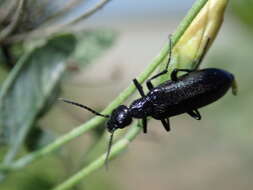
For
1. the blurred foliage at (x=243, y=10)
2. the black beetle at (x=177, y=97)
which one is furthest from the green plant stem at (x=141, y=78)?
the blurred foliage at (x=243, y=10)

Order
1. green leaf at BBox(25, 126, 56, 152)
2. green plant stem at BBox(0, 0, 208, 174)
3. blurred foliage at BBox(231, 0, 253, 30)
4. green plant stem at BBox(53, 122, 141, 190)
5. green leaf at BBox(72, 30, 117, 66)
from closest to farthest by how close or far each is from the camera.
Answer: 1. green plant stem at BBox(0, 0, 208, 174)
2. green plant stem at BBox(53, 122, 141, 190)
3. green leaf at BBox(25, 126, 56, 152)
4. green leaf at BBox(72, 30, 117, 66)
5. blurred foliage at BBox(231, 0, 253, 30)

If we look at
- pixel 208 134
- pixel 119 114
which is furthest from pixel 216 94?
pixel 208 134

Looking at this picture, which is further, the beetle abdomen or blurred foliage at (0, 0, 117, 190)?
the beetle abdomen

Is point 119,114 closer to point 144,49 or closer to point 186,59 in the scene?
A: point 186,59

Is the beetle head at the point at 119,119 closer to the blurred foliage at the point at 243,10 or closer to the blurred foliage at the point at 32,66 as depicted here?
the blurred foliage at the point at 32,66

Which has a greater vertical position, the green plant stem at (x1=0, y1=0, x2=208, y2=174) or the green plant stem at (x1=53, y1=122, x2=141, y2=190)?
the green plant stem at (x1=0, y1=0, x2=208, y2=174)

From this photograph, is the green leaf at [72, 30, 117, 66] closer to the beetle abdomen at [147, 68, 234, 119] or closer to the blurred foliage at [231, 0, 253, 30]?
the beetle abdomen at [147, 68, 234, 119]

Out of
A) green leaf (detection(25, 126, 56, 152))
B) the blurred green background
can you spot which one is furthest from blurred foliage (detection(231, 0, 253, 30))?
green leaf (detection(25, 126, 56, 152))

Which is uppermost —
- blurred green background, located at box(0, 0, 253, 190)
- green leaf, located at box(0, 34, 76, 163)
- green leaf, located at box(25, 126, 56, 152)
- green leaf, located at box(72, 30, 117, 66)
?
green leaf, located at box(0, 34, 76, 163)
